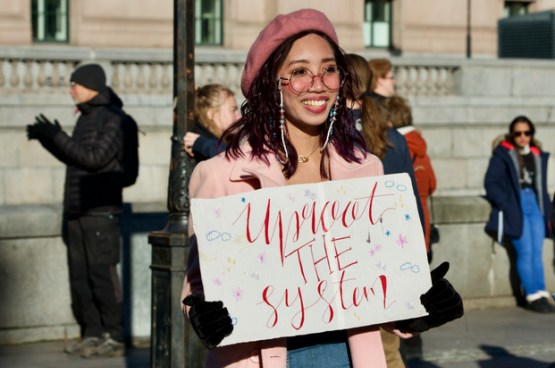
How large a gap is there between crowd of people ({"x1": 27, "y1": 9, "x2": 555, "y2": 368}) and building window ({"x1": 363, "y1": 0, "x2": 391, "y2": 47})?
14259 millimetres


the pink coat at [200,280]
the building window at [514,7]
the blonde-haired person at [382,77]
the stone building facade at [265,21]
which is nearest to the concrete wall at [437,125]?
the stone building facade at [265,21]

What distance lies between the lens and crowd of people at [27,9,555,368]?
241cm

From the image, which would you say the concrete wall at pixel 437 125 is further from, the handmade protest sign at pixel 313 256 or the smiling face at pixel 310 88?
the handmade protest sign at pixel 313 256

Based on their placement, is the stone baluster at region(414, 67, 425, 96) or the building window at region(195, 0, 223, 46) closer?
the stone baluster at region(414, 67, 425, 96)

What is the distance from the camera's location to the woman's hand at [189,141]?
436cm

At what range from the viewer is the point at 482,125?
15391 mm

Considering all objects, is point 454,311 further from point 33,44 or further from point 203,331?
point 33,44

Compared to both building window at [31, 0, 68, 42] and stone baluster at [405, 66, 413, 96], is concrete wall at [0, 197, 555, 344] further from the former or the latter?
building window at [31, 0, 68, 42]

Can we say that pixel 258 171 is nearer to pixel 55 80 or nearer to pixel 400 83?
pixel 55 80

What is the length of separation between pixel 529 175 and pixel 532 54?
11.8 metres

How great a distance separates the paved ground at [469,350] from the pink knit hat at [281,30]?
3.32 m

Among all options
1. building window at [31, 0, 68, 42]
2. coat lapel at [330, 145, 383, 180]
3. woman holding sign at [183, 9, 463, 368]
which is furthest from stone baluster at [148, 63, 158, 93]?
coat lapel at [330, 145, 383, 180]

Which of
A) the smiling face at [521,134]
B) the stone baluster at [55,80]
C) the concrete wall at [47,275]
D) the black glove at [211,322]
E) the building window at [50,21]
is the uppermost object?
the building window at [50,21]

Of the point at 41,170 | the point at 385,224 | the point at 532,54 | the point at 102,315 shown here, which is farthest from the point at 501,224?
the point at 532,54
